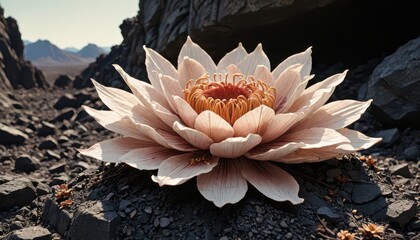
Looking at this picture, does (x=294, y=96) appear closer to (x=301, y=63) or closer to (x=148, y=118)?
(x=301, y=63)

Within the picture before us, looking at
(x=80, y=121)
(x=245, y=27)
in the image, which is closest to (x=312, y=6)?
(x=245, y=27)

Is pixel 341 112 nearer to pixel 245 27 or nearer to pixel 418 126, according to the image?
pixel 418 126

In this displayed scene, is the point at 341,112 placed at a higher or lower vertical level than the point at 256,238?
higher

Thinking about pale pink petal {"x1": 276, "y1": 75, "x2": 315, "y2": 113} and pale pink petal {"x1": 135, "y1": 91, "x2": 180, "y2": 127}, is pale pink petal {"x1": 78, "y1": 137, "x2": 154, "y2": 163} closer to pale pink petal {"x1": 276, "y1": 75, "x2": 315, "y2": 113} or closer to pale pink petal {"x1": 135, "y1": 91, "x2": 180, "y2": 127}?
pale pink petal {"x1": 135, "y1": 91, "x2": 180, "y2": 127}

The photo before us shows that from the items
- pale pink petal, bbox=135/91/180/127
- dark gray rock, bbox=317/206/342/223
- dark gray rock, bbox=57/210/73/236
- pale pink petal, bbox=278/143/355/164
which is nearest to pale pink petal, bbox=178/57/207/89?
pale pink petal, bbox=135/91/180/127

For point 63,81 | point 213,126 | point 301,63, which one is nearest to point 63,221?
point 213,126

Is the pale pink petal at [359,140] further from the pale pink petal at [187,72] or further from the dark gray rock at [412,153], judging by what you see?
the dark gray rock at [412,153]
